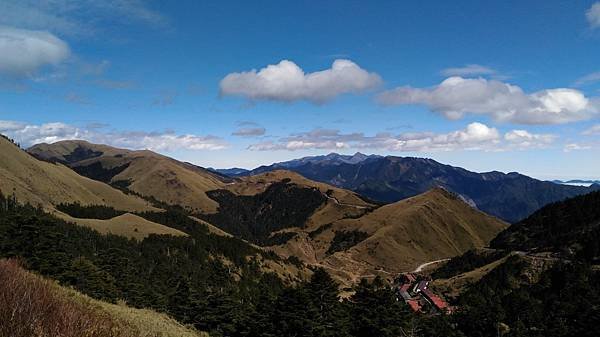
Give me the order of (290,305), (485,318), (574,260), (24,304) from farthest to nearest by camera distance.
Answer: (574,260) → (485,318) → (290,305) → (24,304)

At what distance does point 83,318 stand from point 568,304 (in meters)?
121

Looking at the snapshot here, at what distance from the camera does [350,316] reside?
2665 inches

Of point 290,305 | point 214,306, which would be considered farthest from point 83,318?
point 214,306

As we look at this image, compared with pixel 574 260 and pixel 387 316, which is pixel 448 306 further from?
pixel 387 316

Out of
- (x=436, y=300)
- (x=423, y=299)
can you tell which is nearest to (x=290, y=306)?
(x=436, y=300)

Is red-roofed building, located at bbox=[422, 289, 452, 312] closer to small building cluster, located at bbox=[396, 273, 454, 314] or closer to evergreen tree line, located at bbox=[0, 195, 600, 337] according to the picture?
small building cluster, located at bbox=[396, 273, 454, 314]

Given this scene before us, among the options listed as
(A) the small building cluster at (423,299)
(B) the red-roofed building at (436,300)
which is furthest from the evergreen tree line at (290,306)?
(B) the red-roofed building at (436,300)

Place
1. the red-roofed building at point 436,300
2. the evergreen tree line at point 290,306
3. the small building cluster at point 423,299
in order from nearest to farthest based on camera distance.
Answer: the evergreen tree line at point 290,306 < the small building cluster at point 423,299 < the red-roofed building at point 436,300

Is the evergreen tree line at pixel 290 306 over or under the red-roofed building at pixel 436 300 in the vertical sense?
over

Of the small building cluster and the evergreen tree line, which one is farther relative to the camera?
the small building cluster

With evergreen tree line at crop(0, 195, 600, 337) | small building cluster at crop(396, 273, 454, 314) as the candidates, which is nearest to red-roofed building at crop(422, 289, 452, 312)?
small building cluster at crop(396, 273, 454, 314)

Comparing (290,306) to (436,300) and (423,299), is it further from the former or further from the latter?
A: (423,299)

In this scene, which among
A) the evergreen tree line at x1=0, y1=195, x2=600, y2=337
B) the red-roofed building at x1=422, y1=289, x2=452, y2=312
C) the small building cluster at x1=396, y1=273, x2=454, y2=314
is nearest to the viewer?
the evergreen tree line at x1=0, y1=195, x2=600, y2=337

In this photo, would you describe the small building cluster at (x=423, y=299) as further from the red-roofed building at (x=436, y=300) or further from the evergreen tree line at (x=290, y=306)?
the evergreen tree line at (x=290, y=306)
